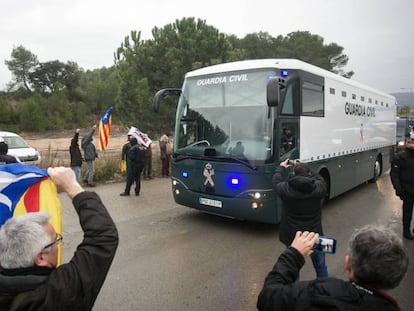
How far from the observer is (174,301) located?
4.24 m

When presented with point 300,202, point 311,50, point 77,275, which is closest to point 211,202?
point 300,202

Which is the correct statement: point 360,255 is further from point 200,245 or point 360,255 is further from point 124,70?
point 124,70

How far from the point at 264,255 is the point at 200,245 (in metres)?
1.13

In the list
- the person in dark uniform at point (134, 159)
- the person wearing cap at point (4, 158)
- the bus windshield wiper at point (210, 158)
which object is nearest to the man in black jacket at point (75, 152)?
the person in dark uniform at point (134, 159)

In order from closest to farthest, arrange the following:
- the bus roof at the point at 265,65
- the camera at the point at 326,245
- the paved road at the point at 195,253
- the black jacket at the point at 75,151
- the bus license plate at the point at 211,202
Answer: the camera at the point at 326,245 < the paved road at the point at 195,253 < the bus roof at the point at 265,65 < the bus license plate at the point at 211,202 < the black jacket at the point at 75,151

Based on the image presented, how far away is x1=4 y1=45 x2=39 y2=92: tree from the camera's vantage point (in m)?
83.2

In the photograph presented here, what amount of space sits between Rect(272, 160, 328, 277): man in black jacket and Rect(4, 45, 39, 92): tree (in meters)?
91.3

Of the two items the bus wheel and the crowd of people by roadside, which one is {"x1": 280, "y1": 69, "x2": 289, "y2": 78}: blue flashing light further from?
the bus wheel

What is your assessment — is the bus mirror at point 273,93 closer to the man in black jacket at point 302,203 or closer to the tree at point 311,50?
the man in black jacket at point 302,203

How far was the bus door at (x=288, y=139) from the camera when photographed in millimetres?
6402

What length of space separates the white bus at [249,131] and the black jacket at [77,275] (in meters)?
4.31

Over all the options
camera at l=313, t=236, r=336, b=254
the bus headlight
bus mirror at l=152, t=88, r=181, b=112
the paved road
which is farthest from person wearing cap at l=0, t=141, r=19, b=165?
camera at l=313, t=236, r=336, b=254

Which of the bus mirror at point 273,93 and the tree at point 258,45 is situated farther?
the tree at point 258,45

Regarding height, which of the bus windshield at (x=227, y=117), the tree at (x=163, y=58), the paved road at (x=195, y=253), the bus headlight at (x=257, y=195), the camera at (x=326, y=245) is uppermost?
the tree at (x=163, y=58)
